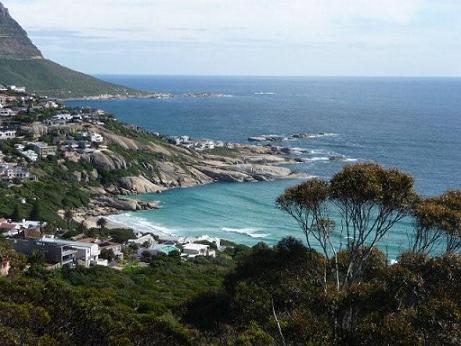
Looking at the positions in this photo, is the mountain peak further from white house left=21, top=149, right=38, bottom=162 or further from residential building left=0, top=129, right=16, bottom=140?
white house left=21, top=149, right=38, bottom=162

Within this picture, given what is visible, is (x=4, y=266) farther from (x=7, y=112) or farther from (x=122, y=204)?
(x=7, y=112)

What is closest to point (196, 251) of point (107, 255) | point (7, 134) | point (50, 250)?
point (107, 255)

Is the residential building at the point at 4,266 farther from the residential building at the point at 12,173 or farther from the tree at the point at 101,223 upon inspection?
the residential building at the point at 12,173

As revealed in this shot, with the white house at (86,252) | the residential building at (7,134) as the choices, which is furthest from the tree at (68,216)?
the residential building at (7,134)

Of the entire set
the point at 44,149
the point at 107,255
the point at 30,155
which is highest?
the point at 44,149

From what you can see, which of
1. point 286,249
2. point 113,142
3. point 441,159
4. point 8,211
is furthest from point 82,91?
point 286,249

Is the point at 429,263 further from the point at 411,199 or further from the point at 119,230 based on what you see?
the point at 119,230

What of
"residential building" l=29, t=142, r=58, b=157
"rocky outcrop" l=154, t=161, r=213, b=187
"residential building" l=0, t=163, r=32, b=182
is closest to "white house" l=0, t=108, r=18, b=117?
"residential building" l=29, t=142, r=58, b=157
